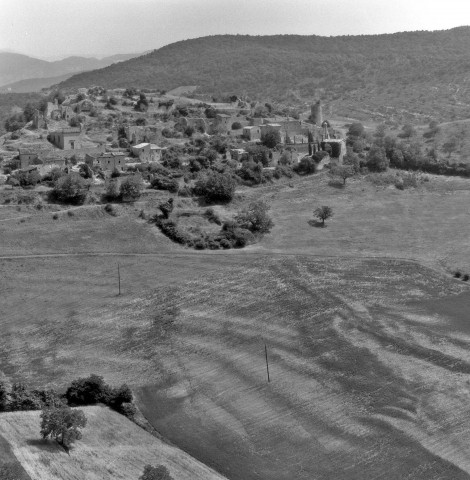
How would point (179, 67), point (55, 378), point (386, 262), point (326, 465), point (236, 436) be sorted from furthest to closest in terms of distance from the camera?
point (179, 67) < point (386, 262) < point (55, 378) < point (236, 436) < point (326, 465)

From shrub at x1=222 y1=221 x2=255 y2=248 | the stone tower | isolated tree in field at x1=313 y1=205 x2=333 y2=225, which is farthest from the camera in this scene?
the stone tower

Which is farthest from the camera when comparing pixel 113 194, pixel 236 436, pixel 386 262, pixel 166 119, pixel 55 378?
pixel 166 119

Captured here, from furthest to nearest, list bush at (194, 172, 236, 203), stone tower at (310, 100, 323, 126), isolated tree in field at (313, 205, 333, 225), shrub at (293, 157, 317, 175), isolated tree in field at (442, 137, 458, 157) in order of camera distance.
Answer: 1. stone tower at (310, 100, 323, 126)
2. isolated tree in field at (442, 137, 458, 157)
3. shrub at (293, 157, 317, 175)
4. bush at (194, 172, 236, 203)
5. isolated tree in field at (313, 205, 333, 225)

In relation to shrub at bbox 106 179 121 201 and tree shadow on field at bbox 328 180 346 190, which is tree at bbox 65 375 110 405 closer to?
shrub at bbox 106 179 121 201

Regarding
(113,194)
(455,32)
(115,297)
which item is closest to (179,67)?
(455,32)

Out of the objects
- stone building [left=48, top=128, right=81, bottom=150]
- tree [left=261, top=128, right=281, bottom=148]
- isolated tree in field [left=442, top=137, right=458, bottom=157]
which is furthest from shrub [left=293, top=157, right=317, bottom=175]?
stone building [left=48, top=128, right=81, bottom=150]

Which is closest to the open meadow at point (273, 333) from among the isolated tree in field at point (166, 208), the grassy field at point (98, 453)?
the grassy field at point (98, 453)

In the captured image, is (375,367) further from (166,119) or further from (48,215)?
(166,119)

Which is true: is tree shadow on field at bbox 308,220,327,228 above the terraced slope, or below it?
above
